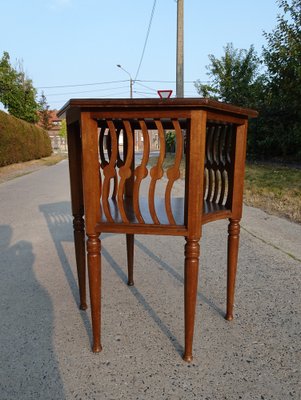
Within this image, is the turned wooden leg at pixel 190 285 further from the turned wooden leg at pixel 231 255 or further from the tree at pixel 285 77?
the tree at pixel 285 77

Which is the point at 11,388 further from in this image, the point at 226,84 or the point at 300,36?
the point at 226,84

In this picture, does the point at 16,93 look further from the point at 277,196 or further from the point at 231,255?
the point at 231,255

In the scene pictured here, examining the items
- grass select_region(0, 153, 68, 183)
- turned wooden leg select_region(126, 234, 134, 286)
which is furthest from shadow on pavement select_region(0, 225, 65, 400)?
grass select_region(0, 153, 68, 183)

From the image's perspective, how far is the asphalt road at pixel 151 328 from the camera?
4.20 ft

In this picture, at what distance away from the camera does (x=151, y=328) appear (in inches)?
65.9

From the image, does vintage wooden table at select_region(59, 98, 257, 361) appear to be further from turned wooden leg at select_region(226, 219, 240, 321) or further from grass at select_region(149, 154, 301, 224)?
grass at select_region(149, 154, 301, 224)

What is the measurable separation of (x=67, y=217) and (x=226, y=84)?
10448 mm

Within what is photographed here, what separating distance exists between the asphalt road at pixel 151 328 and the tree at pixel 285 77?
649 cm

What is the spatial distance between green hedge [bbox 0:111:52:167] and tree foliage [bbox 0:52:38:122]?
4.66ft

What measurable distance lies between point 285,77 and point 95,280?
8520 mm

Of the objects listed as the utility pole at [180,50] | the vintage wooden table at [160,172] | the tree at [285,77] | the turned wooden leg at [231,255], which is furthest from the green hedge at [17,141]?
the turned wooden leg at [231,255]

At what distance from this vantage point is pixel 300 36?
773cm

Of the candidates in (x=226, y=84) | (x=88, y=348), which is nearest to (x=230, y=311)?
(x=88, y=348)

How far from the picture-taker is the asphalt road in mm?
1281
